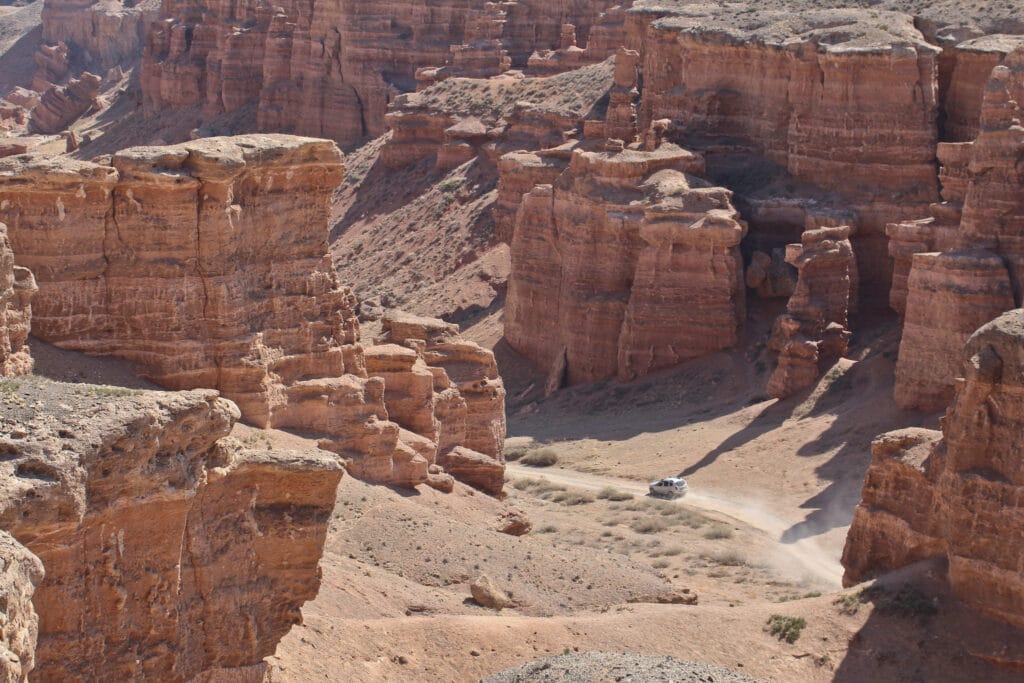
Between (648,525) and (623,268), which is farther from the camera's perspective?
(623,268)

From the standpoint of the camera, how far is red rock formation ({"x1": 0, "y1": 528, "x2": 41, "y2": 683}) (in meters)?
14.4

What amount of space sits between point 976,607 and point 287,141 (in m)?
13.7

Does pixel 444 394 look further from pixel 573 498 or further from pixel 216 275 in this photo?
pixel 216 275

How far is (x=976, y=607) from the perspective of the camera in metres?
26.6

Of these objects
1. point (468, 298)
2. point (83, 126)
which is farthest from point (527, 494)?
point (83, 126)

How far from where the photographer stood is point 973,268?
43.0 meters

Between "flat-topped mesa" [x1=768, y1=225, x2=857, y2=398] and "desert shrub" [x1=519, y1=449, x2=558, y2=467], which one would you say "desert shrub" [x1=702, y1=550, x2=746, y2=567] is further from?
"flat-topped mesa" [x1=768, y1=225, x2=857, y2=398]

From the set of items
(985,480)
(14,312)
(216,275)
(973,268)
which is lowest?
(973,268)

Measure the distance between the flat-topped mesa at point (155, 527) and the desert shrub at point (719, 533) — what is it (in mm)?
19806

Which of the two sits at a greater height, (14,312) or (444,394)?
(14,312)

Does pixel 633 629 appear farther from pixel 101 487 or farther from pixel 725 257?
pixel 725 257

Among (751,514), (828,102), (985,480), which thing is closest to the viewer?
(985,480)

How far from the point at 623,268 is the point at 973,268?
1380 cm

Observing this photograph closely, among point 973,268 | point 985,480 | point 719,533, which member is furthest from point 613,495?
point 985,480
